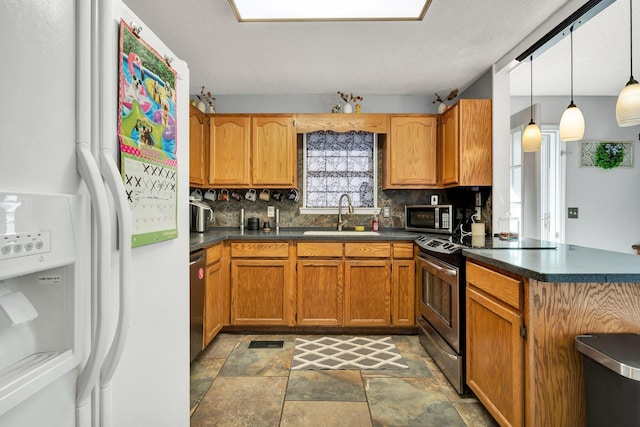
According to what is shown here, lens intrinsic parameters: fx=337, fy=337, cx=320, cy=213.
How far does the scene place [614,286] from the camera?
143 centimetres

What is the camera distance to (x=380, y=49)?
104 inches

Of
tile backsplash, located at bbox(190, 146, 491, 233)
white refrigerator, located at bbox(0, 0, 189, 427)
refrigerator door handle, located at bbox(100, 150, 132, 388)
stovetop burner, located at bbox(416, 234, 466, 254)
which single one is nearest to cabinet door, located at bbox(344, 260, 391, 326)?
stovetop burner, located at bbox(416, 234, 466, 254)

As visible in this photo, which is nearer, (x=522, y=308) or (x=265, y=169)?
(x=522, y=308)

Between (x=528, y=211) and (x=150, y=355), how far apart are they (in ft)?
12.3

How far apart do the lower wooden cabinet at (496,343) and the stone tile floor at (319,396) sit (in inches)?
9.5

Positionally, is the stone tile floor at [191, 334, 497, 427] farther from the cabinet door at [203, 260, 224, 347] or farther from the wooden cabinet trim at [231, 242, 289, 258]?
the wooden cabinet trim at [231, 242, 289, 258]

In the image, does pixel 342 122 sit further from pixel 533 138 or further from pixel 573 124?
pixel 573 124

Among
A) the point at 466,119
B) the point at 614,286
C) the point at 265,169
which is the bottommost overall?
the point at 614,286

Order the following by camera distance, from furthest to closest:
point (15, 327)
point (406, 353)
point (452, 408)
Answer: point (406, 353) < point (452, 408) < point (15, 327)

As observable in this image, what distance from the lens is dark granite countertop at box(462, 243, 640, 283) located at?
4.48ft

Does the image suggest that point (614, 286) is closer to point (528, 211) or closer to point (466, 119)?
point (466, 119)

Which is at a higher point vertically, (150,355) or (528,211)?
(528,211)

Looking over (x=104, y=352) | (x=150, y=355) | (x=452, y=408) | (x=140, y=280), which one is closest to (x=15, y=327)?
(x=104, y=352)

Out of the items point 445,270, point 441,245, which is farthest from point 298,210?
point 445,270
